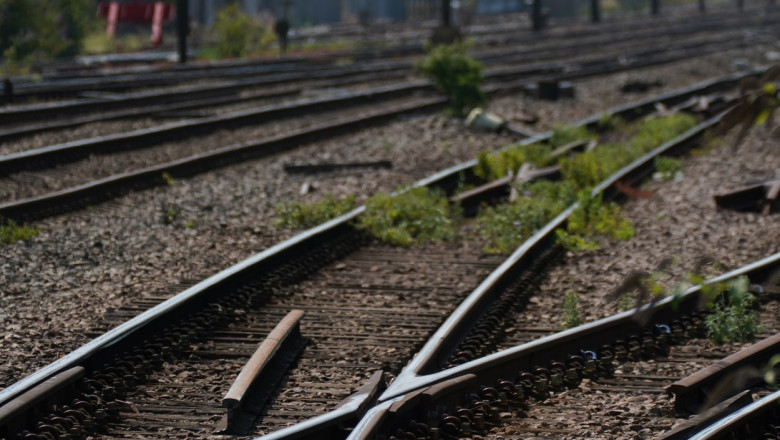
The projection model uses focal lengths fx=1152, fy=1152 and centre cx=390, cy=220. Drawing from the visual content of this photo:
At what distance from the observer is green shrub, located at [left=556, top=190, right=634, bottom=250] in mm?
8870

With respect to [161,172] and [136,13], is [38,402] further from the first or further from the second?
[136,13]

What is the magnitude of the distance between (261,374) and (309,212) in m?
4.12

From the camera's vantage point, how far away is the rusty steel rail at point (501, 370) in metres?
4.75

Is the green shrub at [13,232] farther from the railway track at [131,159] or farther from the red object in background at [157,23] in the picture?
the red object in background at [157,23]

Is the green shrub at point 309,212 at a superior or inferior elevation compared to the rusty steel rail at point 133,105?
inferior

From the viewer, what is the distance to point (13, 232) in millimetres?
8344

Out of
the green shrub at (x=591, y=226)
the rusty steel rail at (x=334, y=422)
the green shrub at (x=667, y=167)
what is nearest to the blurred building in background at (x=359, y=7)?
the green shrub at (x=667, y=167)

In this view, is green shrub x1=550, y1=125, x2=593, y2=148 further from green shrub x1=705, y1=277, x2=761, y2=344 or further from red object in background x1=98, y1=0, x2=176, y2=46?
red object in background x1=98, y1=0, x2=176, y2=46

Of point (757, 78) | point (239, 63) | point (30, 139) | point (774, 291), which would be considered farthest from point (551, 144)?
point (239, 63)

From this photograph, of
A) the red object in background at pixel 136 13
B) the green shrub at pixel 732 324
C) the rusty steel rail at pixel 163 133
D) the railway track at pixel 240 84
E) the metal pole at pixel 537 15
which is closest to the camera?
the green shrub at pixel 732 324

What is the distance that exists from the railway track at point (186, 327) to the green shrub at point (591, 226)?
0.36 metres

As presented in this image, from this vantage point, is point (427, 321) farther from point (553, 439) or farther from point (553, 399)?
point (553, 439)

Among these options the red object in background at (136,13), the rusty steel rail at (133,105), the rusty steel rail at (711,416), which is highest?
the red object in background at (136,13)

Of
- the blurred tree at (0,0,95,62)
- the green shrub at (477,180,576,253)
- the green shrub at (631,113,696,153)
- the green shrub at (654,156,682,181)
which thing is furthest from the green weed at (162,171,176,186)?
the blurred tree at (0,0,95,62)
